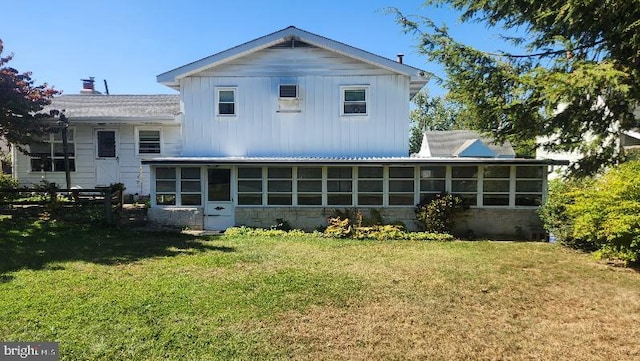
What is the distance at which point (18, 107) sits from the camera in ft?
41.4

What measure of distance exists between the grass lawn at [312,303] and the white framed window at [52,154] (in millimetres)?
7585

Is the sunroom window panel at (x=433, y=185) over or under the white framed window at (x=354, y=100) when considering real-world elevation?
under

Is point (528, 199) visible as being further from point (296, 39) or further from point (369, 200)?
point (296, 39)

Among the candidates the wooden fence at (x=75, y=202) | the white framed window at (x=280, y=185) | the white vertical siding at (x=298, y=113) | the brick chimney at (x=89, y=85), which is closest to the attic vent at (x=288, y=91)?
the white vertical siding at (x=298, y=113)

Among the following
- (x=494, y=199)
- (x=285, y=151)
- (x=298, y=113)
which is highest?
(x=298, y=113)

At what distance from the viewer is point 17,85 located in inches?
525

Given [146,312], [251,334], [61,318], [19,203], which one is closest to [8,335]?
[61,318]

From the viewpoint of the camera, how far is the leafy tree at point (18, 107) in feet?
41.1

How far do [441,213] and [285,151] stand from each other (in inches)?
242

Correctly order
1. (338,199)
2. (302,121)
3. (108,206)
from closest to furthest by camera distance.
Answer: (108,206) → (338,199) → (302,121)

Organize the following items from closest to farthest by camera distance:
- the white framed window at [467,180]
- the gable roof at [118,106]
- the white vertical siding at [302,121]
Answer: the white framed window at [467,180]
the white vertical siding at [302,121]
the gable roof at [118,106]

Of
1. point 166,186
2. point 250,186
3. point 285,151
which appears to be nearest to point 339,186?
point 285,151

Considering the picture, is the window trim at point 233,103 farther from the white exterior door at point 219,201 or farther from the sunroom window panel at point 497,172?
the sunroom window panel at point 497,172

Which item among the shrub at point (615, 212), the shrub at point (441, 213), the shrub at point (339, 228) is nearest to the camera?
the shrub at point (615, 212)
